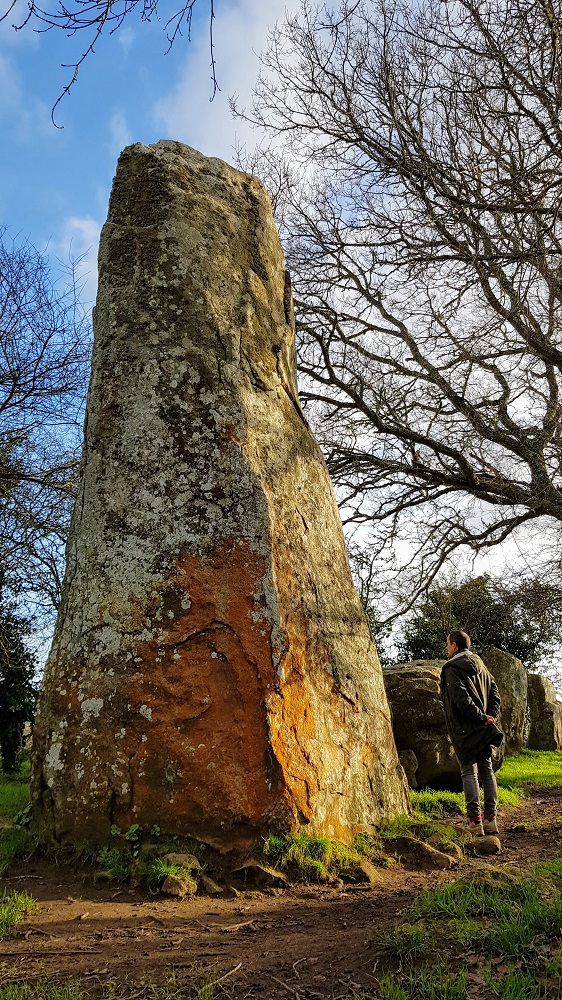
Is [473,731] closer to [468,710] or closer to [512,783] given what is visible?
[468,710]

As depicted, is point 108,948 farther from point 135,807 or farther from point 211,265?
point 211,265

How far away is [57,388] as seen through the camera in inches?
396

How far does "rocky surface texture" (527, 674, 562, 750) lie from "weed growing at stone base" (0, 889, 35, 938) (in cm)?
1190

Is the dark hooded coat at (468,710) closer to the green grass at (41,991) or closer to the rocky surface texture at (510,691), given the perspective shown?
the green grass at (41,991)

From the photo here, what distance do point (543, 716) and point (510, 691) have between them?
281 centimetres

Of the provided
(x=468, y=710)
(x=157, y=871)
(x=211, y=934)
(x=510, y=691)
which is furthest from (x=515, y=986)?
(x=510, y=691)

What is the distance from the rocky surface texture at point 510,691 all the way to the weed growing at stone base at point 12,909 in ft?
30.4

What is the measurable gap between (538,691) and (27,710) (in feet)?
31.4

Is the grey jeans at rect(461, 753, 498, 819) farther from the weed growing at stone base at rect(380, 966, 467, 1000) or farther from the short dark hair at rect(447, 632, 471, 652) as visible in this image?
the weed growing at stone base at rect(380, 966, 467, 1000)

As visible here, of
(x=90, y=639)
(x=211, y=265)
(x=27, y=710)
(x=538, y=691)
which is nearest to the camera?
(x=90, y=639)

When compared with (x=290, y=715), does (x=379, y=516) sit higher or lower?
higher

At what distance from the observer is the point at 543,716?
Result: 14.1 meters

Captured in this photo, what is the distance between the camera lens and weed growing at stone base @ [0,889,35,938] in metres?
3.67

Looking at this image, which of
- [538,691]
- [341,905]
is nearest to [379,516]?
[538,691]
